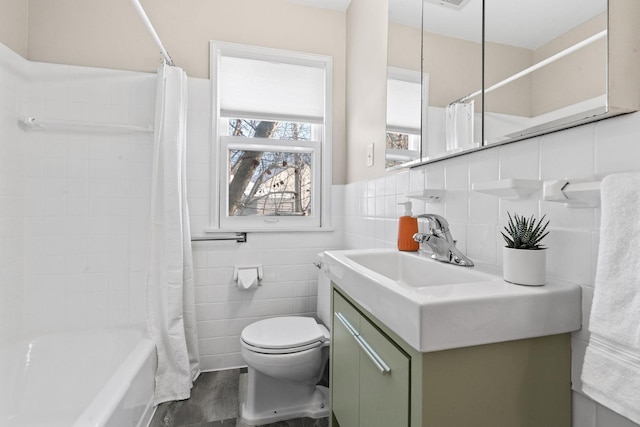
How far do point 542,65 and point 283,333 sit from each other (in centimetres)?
150

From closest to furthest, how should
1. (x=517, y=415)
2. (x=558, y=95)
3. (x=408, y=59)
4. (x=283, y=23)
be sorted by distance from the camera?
(x=517, y=415) < (x=558, y=95) < (x=408, y=59) < (x=283, y=23)

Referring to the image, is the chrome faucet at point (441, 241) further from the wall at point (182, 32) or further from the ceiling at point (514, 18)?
the wall at point (182, 32)

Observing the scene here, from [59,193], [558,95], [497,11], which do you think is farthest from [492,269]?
[59,193]

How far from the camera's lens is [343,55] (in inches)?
87.0

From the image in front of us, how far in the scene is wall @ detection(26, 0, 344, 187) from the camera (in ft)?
5.87

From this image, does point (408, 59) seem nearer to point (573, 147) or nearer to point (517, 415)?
point (573, 147)

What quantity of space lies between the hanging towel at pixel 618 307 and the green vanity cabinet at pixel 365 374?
33 centimetres

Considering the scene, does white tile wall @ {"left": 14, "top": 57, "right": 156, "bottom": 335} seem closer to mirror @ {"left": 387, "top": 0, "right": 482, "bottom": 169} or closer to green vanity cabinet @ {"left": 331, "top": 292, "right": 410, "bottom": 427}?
green vanity cabinet @ {"left": 331, "top": 292, "right": 410, "bottom": 427}

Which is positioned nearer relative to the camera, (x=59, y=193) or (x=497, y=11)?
(x=497, y=11)

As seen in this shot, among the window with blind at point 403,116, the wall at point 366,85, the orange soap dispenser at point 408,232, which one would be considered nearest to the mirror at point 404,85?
the window with blind at point 403,116

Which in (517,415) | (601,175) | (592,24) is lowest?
(517,415)

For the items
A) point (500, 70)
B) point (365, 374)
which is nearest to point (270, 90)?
point (500, 70)

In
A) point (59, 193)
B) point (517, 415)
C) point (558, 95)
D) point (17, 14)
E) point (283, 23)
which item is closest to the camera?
point (517, 415)

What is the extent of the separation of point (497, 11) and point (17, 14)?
2.44 m
